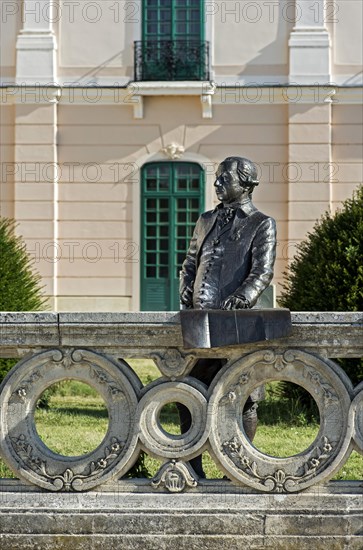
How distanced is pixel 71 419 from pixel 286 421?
2005mm

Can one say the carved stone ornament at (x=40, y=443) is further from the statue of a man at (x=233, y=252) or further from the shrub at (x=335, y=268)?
the shrub at (x=335, y=268)

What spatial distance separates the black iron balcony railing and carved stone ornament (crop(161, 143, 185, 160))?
4.21 feet

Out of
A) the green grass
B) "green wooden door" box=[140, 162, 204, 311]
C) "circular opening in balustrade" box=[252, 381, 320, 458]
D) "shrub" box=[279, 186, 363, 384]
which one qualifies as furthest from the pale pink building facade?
"shrub" box=[279, 186, 363, 384]

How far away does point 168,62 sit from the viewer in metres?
23.5

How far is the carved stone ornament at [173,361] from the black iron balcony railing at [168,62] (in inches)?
708

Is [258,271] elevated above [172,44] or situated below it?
below

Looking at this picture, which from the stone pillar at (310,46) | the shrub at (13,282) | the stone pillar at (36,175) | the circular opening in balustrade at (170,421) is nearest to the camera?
the circular opening in balustrade at (170,421)

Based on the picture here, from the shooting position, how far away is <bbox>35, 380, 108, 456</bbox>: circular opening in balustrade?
999cm

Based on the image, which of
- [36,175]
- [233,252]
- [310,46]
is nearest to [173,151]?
[36,175]

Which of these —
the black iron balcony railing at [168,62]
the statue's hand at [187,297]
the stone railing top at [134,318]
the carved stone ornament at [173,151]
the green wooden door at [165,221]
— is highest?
the black iron balcony railing at [168,62]

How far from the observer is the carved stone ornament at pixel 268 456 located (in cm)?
594

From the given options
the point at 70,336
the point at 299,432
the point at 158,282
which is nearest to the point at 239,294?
the point at 70,336

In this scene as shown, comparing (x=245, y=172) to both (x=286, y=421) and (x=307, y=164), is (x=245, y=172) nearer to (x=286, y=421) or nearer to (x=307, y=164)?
(x=286, y=421)

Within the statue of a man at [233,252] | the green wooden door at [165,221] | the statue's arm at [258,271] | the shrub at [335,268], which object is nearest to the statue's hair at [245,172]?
the statue of a man at [233,252]
